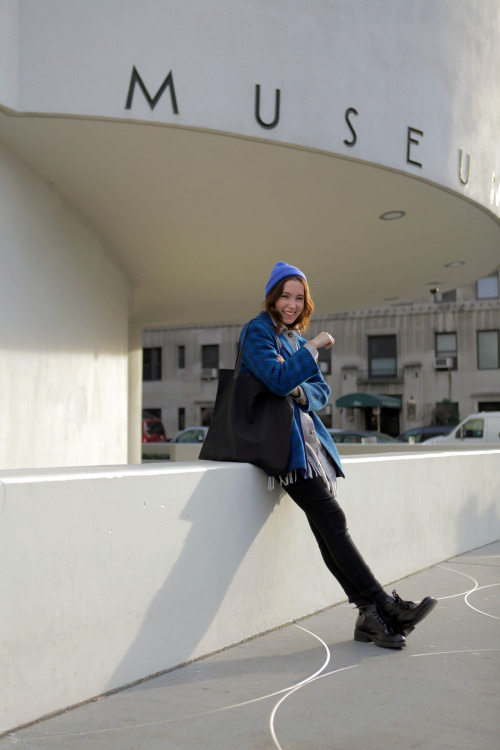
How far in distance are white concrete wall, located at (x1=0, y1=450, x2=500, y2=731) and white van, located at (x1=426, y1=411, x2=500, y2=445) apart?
46.2ft

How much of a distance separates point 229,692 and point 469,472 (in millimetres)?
4682

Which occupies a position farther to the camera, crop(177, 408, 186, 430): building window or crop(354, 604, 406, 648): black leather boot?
crop(177, 408, 186, 430): building window

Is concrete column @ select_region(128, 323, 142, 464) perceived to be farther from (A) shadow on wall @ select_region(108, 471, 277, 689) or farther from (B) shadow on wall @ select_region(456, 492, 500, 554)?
(A) shadow on wall @ select_region(108, 471, 277, 689)

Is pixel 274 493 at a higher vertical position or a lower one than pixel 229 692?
higher

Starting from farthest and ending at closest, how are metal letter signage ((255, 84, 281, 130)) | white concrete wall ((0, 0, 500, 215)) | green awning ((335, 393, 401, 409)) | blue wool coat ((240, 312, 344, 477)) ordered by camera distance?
green awning ((335, 393, 401, 409)) → metal letter signage ((255, 84, 281, 130)) → white concrete wall ((0, 0, 500, 215)) → blue wool coat ((240, 312, 344, 477))

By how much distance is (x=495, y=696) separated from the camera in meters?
3.17

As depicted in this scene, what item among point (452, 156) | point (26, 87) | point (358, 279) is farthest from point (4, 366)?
point (358, 279)

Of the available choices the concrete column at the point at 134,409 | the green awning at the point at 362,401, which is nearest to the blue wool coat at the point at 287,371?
the concrete column at the point at 134,409

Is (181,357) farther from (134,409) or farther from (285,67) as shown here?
(285,67)

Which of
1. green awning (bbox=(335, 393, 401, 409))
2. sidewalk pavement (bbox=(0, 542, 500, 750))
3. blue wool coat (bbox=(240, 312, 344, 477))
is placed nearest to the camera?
sidewalk pavement (bbox=(0, 542, 500, 750))

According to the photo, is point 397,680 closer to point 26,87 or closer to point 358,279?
point 26,87

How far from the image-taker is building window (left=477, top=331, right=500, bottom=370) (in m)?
38.0

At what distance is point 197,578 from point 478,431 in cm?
1614

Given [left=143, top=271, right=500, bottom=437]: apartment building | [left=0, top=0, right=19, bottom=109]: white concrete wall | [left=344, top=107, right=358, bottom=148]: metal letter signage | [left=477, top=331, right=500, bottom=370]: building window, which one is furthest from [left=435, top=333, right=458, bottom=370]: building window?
[left=0, top=0, right=19, bottom=109]: white concrete wall
